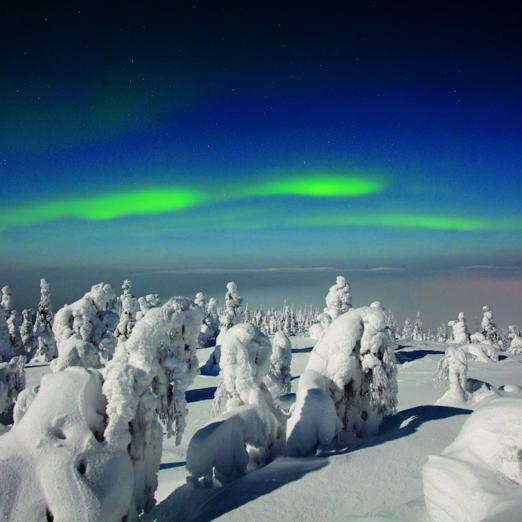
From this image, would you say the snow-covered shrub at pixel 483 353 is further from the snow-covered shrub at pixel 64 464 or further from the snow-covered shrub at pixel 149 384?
the snow-covered shrub at pixel 64 464

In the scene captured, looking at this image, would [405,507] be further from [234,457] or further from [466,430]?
[234,457]

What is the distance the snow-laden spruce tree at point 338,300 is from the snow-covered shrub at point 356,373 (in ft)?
85.6

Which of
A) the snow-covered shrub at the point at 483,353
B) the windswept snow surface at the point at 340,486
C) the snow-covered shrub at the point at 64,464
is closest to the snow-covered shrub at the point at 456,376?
the windswept snow surface at the point at 340,486

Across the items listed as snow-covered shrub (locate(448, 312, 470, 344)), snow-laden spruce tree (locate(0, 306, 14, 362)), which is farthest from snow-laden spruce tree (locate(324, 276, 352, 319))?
snow-laden spruce tree (locate(0, 306, 14, 362))

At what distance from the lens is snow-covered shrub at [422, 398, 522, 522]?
4930 millimetres

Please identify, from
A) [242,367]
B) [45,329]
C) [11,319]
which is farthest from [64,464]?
[11,319]

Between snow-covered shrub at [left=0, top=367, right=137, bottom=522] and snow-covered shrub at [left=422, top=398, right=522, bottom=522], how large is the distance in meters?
5.38

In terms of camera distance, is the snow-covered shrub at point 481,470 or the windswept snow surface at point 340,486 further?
the windswept snow surface at point 340,486

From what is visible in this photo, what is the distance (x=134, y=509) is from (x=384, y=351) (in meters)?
8.50

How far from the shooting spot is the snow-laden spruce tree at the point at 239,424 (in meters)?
9.77

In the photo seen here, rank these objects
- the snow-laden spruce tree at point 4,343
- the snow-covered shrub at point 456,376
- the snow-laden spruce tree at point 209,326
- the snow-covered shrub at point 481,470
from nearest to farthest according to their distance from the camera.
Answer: the snow-covered shrub at point 481,470 → the snow-covered shrub at point 456,376 → the snow-laden spruce tree at point 4,343 → the snow-laden spruce tree at point 209,326

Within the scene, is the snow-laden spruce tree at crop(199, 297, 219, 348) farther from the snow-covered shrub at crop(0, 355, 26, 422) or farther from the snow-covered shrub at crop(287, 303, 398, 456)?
the snow-covered shrub at crop(287, 303, 398, 456)

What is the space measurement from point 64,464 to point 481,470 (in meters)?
6.63

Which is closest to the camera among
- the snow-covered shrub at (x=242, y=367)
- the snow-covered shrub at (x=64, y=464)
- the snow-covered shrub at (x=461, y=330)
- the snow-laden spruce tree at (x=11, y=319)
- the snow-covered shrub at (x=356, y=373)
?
the snow-covered shrub at (x=64, y=464)
